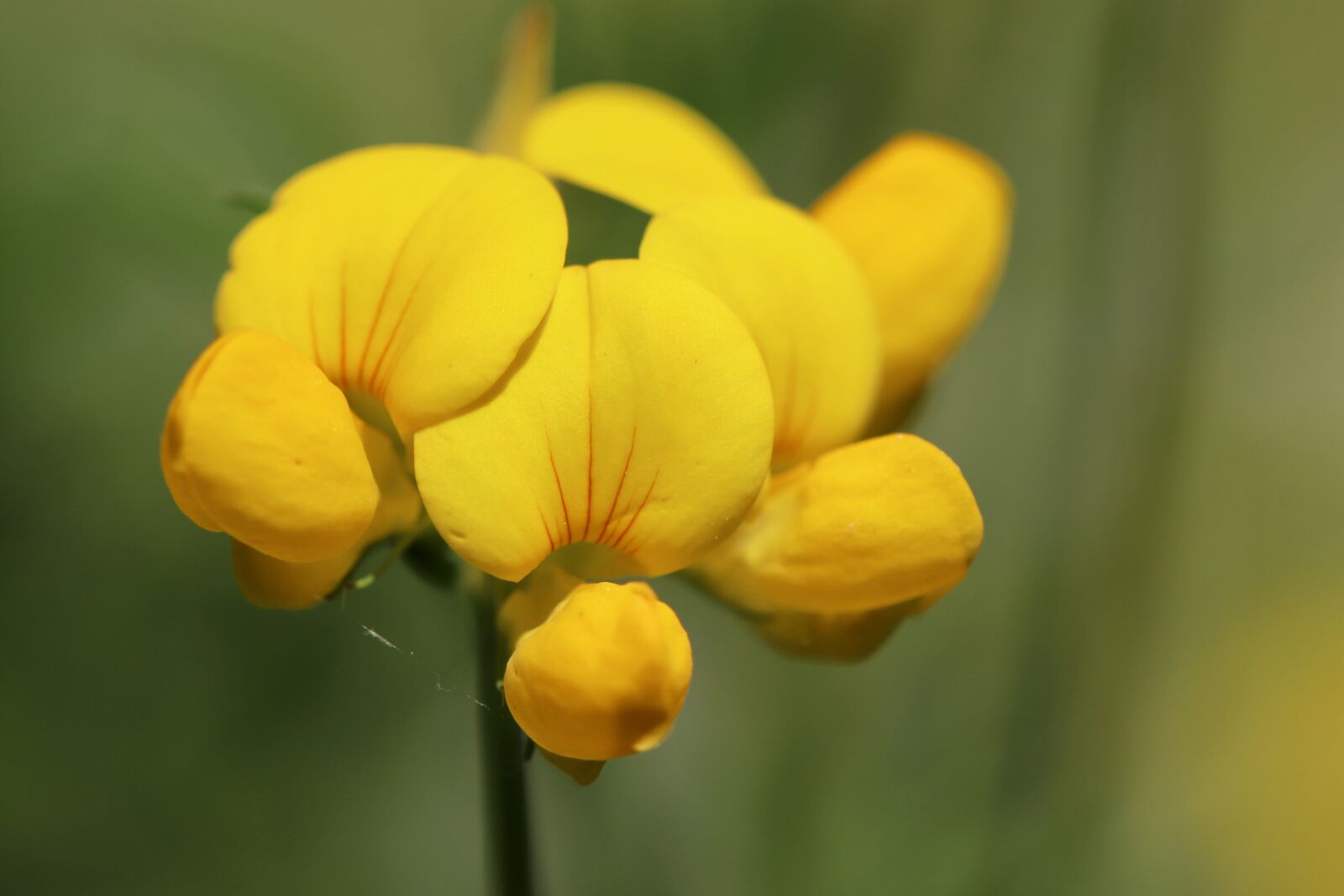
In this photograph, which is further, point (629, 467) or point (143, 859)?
point (143, 859)

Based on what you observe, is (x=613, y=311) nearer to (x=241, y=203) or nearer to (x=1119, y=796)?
(x=241, y=203)

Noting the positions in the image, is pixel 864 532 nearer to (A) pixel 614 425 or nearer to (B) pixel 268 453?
(A) pixel 614 425

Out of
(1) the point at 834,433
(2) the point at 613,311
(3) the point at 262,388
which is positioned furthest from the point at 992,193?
(3) the point at 262,388

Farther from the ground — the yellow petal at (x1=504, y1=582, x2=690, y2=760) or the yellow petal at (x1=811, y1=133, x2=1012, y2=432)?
the yellow petal at (x1=811, y1=133, x2=1012, y2=432)

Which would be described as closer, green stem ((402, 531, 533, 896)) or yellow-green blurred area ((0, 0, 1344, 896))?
green stem ((402, 531, 533, 896))

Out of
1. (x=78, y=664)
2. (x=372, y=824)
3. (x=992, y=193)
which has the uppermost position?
(x=992, y=193)

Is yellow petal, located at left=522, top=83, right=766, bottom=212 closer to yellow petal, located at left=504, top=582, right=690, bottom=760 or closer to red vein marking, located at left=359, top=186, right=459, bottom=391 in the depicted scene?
red vein marking, located at left=359, top=186, right=459, bottom=391

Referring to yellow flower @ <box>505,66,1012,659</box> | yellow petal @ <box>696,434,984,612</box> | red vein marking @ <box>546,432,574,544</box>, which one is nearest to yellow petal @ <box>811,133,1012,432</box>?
yellow flower @ <box>505,66,1012,659</box>

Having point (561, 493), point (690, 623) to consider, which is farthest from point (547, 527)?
point (690, 623)
